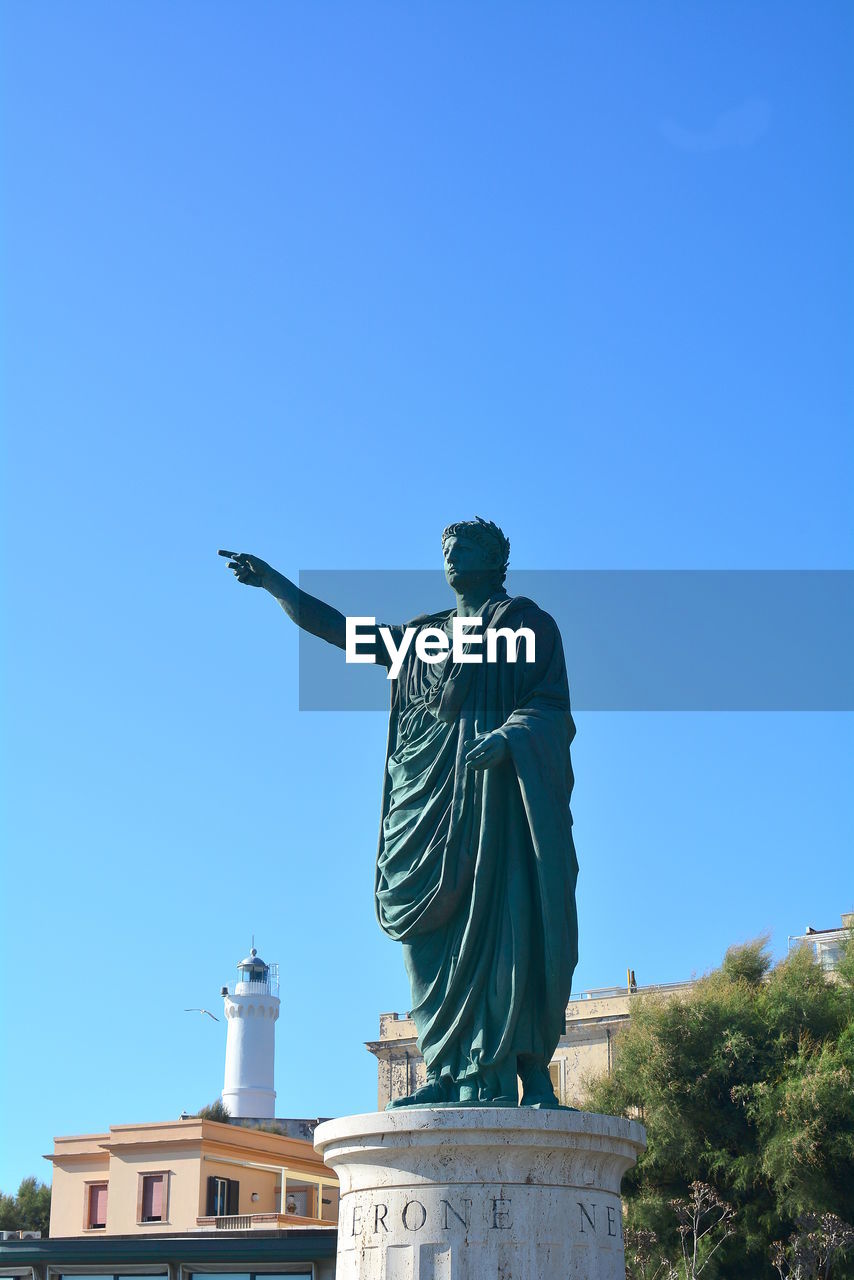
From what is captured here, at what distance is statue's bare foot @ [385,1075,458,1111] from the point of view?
336 inches

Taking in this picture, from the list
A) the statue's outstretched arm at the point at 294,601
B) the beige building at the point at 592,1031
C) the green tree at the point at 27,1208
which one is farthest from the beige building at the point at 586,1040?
the statue's outstretched arm at the point at 294,601

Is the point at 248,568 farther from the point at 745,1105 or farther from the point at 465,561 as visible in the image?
the point at 745,1105

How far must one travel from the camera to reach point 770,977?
3081 cm

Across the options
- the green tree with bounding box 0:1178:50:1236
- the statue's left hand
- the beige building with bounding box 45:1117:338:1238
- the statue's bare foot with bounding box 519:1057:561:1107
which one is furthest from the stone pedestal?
the green tree with bounding box 0:1178:50:1236

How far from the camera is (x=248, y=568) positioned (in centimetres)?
1049

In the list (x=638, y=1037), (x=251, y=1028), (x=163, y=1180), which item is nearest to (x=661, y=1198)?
(x=638, y=1037)

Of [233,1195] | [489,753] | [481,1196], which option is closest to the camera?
[481,1196]

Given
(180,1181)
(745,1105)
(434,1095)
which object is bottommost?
(434,1095)

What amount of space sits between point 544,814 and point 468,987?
1.05 metres

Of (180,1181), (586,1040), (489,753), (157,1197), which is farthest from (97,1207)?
(489,753)

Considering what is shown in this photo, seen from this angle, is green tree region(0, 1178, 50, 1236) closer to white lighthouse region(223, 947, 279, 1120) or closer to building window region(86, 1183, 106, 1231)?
building window region(86, 1183, 106, 1231)

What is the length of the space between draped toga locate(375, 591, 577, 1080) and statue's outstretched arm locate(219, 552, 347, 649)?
3.12 feet

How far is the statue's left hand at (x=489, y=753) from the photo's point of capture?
29.0ft

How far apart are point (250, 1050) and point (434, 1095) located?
8935cm
